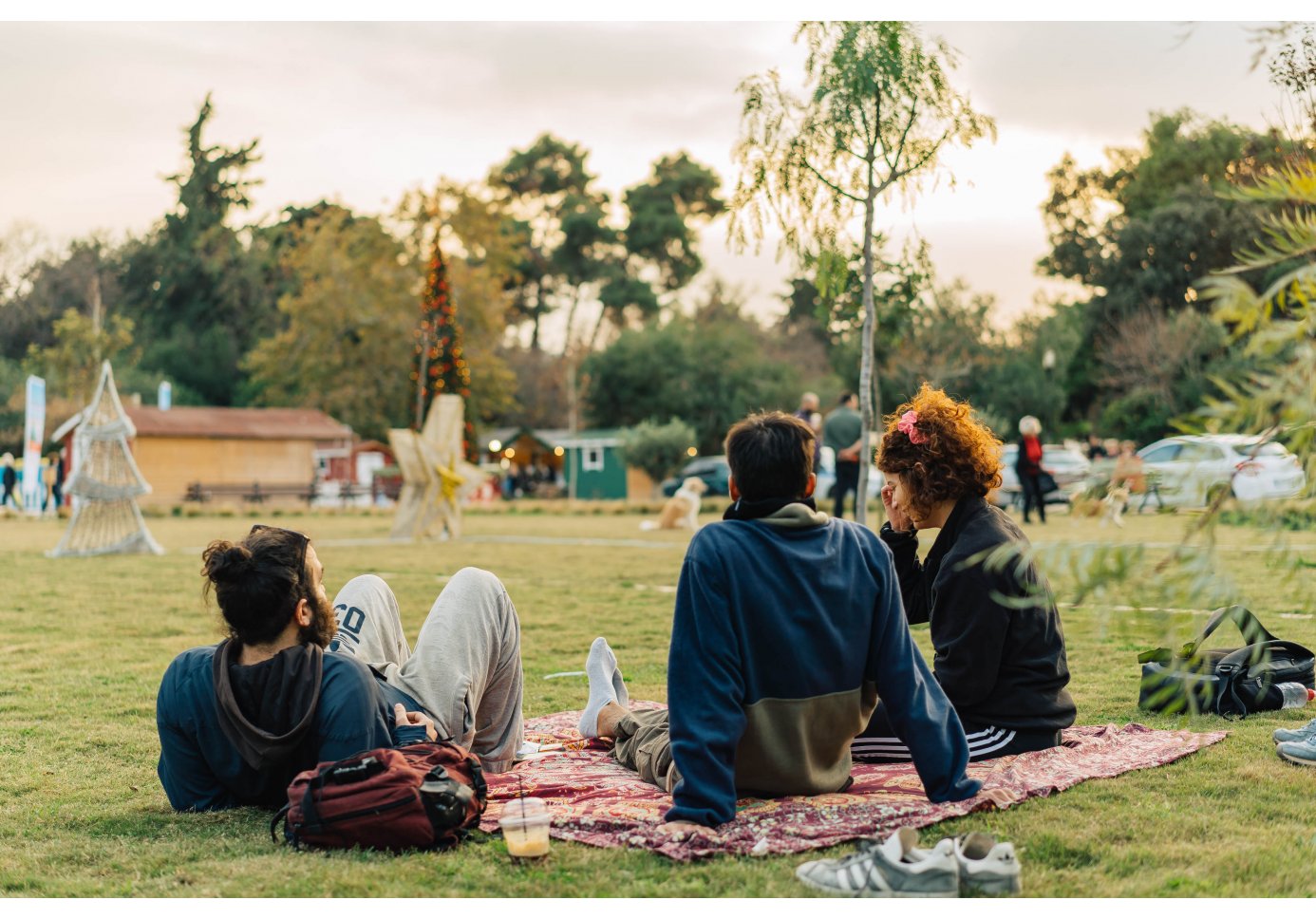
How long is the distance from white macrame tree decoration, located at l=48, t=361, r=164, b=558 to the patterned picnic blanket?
46.2 ft

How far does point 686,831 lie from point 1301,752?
2.44 meters

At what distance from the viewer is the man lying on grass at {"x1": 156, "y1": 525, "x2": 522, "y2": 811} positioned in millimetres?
3732

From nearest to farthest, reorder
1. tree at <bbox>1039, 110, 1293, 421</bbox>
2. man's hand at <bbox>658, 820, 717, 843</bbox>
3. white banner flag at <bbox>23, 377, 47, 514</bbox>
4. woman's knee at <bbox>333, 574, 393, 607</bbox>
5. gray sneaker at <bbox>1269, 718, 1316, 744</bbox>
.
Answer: man's hand at <bbox>658, 820, 717, 843</bbox>, woman's knee at <bbox>333, 574, 393, 607</bbox>, gray sneaker at <bbox>1269, 718, 1316, 744</bbox>, white banner flag at <bbox>23, 377, 47, 514</bbox>, tree at <bbox>1039, 110, 1293, 421</bbox>

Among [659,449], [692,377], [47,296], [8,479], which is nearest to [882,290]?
[8,479]

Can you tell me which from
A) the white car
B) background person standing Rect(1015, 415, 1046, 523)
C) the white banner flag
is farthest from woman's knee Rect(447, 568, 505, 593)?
the white banner flag

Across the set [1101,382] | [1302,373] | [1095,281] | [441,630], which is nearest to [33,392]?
[441,630]

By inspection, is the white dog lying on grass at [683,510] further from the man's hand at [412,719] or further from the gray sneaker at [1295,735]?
the man's hand at [412,719]

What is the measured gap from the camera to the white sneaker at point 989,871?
308 cm

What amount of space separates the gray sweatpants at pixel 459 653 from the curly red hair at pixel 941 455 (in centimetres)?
146

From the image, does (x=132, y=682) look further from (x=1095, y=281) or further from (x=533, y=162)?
(x=533, y=162)

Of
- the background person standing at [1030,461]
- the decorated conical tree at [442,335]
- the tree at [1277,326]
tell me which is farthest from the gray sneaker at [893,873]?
the decorated conical tree at [442,335]

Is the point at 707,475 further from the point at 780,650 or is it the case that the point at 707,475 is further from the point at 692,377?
the point at 780,650

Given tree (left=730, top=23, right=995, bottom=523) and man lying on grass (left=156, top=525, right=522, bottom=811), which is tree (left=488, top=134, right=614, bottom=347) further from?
man lying on grass (left=156, top=525, right=522, bottom=811)

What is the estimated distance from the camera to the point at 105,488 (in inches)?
688
